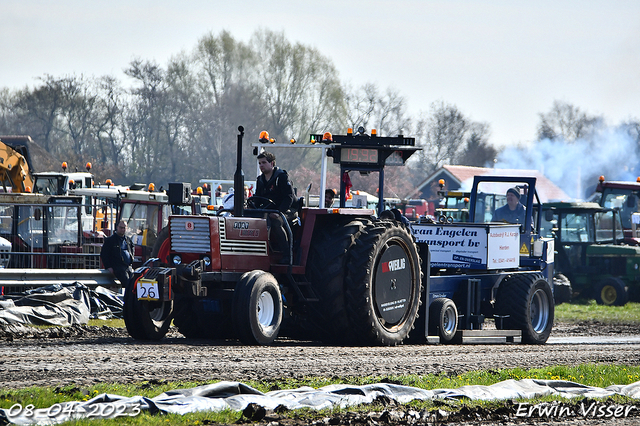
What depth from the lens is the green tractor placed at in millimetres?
23078

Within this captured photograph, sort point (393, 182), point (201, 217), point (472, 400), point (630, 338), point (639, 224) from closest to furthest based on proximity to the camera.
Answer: point (472, 400) → point (201, 217) → point (630, 338) → point (639, 224) → point (393, 182)

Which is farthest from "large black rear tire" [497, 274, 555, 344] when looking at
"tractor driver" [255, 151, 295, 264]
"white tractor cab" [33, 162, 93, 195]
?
"white tractor cab" [33, 162, 93, 195]

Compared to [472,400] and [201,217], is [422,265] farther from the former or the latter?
[472,400]

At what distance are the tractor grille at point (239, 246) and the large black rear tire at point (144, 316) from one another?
3.48ft

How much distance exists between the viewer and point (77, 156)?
2037 inches

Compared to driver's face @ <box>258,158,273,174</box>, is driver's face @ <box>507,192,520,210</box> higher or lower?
lower

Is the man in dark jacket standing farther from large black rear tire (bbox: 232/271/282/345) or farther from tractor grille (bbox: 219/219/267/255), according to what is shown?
large black rear tire (bbox: 232/271/282/345)

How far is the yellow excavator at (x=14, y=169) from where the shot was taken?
75.9 feet

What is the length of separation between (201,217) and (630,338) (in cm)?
878

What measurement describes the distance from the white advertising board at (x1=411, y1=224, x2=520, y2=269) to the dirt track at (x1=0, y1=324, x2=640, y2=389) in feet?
5.17

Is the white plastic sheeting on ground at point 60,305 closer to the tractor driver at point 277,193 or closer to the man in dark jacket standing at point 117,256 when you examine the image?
the man in dark jacket standing at point 117,256

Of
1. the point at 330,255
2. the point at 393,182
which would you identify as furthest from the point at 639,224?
the point at 393,182

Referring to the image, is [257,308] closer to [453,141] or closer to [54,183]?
[54,183]

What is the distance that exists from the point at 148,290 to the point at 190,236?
2.85ft
